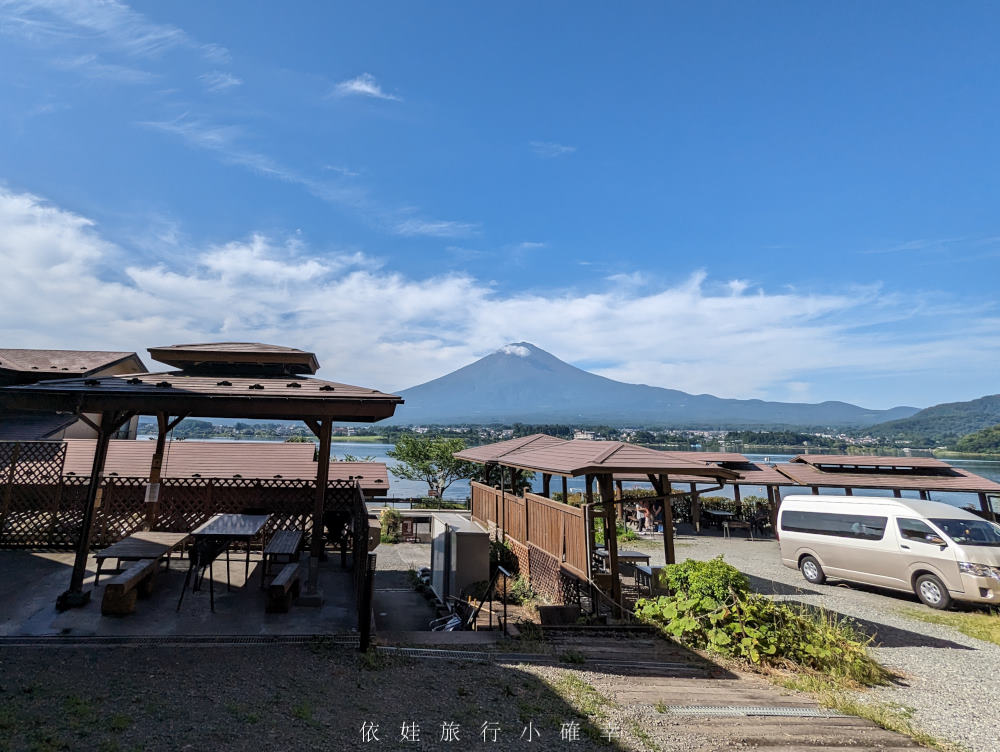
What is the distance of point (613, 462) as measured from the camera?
7805mm

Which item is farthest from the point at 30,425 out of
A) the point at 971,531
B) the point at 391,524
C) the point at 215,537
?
the point at 971,531

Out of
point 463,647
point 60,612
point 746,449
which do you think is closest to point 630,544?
point 463,647

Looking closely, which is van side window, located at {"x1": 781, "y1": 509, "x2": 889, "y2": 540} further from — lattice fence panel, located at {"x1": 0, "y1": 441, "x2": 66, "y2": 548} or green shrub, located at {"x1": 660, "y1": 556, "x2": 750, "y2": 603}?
lattice fence panel, located at {"x1": 0, "y1": 441, "x2": 66, "y2": 548}

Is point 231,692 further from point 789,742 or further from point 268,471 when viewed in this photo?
point 268,471

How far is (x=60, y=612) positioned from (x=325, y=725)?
4.53 m

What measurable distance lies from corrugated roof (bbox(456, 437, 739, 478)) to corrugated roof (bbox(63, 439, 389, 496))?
554cm

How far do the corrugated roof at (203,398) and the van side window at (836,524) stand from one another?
10.5m

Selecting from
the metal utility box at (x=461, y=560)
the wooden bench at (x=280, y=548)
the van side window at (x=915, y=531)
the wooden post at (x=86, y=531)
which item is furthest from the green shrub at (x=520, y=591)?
the van side window at (x=915, y=531)

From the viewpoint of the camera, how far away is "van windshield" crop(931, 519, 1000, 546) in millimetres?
8789

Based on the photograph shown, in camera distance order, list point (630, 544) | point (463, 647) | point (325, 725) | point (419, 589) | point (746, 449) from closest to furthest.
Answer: point (325, 725) < point (463, 647) < point (419, 589) < point (630, 544) < point (746, 449)

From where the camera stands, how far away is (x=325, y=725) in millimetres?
3467

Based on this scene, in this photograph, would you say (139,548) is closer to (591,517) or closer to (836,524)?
(591,517)

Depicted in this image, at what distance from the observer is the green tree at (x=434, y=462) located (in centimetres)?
3291

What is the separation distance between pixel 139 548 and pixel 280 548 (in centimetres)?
190
